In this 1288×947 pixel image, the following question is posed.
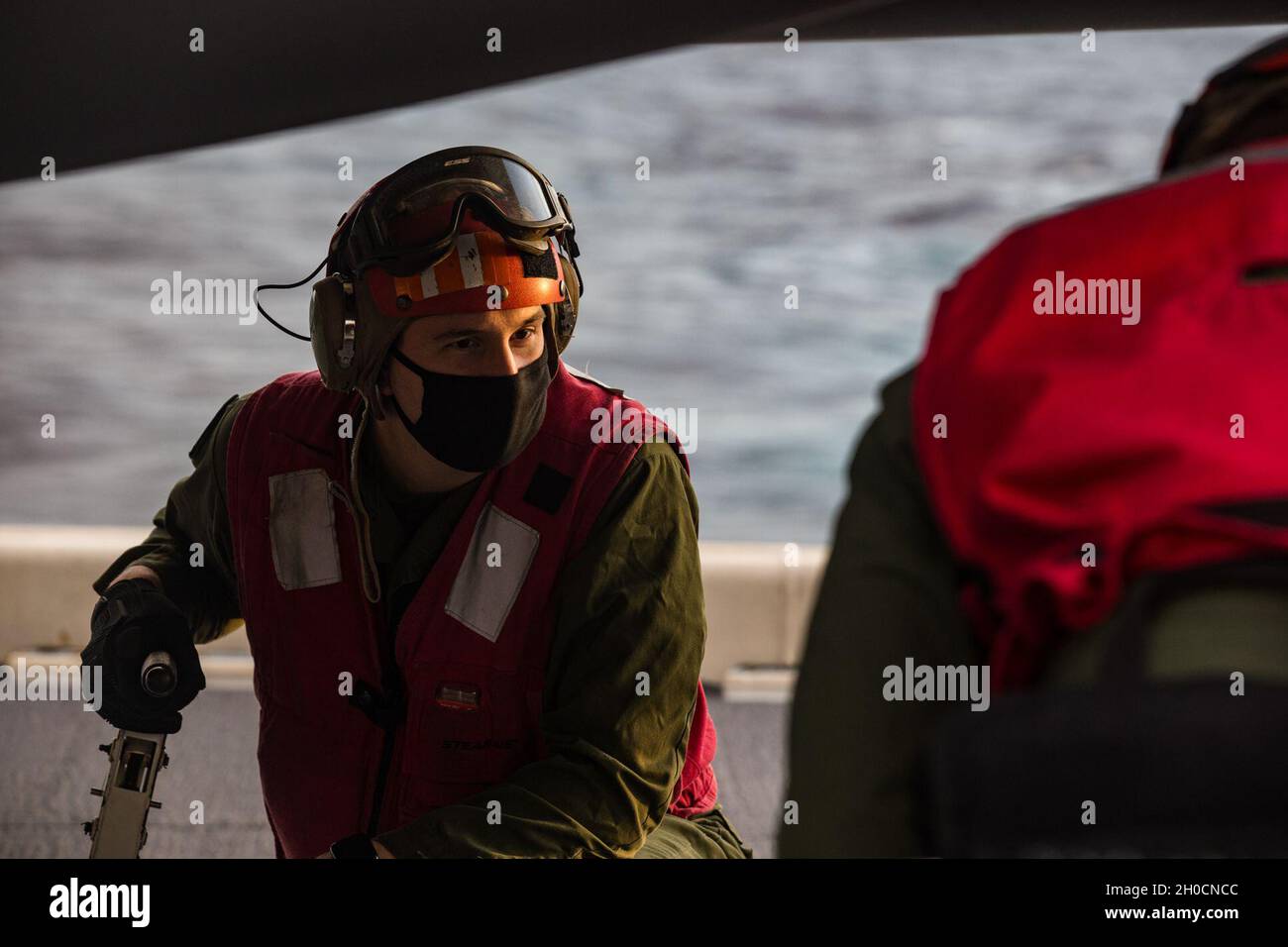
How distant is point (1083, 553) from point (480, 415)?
1095mm

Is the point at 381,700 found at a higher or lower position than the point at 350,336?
lower

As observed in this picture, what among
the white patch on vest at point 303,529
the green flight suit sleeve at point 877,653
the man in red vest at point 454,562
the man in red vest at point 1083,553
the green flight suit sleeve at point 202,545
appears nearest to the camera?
the man in red vest at point 1083,553

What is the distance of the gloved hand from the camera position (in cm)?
161

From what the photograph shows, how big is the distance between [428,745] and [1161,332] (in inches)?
45.6

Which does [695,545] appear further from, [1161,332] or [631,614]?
[1161,332]

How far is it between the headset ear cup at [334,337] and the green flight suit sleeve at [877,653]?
107 cm

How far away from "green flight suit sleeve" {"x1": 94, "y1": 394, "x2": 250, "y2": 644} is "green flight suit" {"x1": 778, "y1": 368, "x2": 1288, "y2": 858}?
1.25 metres

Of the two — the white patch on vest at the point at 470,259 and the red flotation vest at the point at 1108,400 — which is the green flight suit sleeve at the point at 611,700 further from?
the red flotation vest at the point at 1108,400

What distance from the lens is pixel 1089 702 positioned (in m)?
0.52

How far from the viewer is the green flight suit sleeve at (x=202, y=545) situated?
1784 mm

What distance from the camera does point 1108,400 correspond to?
577 mm

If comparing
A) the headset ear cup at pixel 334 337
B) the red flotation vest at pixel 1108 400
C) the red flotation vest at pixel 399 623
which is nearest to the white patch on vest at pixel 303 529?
the red flotation vest at pixel 399 623

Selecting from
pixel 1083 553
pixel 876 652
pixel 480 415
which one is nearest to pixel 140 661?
pixel 480 415

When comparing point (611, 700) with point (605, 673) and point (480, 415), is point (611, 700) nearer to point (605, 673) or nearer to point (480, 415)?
point (605, 673)
